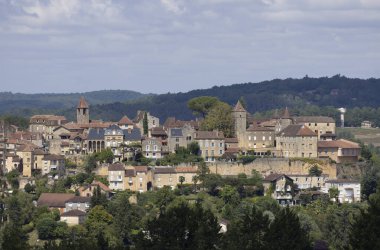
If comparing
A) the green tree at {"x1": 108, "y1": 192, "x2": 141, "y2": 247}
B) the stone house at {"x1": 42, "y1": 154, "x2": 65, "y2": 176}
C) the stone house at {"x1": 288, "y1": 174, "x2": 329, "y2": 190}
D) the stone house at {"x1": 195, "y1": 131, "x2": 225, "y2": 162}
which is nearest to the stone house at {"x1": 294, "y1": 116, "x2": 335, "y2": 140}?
the stone house at {"x1": 288, "y1": 174, "x2": 329, "y2": 190}

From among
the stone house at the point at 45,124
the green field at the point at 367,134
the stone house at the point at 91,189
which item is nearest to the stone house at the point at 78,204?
the stone house at the point at 91,189

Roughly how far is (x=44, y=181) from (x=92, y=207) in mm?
7472

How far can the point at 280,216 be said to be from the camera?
51.1m

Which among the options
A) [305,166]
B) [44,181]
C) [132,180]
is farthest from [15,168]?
[305,166]

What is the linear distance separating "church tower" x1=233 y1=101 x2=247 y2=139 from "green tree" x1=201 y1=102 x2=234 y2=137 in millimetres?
460

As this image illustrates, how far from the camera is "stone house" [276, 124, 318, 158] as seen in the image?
79.2 meters

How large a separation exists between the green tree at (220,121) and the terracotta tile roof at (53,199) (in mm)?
13687

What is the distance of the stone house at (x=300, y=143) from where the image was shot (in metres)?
79.2

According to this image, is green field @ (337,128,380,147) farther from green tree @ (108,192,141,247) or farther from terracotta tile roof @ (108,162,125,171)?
green tree @ (108,192,141,247)

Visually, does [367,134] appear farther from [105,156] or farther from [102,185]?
[102,185]

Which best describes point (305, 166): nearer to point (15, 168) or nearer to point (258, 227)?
point (15, 168)

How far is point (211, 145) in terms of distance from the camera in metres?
79.8

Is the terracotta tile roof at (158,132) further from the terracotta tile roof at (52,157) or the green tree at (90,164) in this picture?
the terracotta tile roof at (52,157)

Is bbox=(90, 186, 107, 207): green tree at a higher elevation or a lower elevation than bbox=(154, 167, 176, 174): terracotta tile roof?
lower
